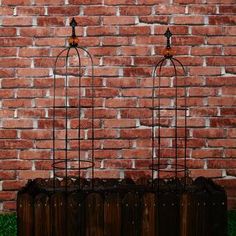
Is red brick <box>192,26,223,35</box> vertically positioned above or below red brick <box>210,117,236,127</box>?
above

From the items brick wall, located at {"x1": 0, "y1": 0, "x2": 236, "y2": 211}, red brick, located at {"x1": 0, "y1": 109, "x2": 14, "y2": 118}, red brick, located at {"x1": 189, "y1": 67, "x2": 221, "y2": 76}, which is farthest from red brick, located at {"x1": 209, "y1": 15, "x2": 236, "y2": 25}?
red brick, located at {"x1": 0, "y1": 109, "x2": 14, "y2": 118}

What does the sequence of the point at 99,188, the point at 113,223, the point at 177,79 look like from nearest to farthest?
the point at 113,223
the point at 99,188
the point at 177,79

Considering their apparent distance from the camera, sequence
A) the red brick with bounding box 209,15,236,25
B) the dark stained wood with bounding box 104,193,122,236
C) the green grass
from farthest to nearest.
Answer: the red brick with bounding box 209,15,236,25 < the green grass < the dark stained wood with bounding box 104,193,122,236

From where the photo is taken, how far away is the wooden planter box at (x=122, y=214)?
2.05 m

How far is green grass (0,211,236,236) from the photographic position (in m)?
2.58

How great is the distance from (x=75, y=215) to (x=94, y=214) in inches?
3.6

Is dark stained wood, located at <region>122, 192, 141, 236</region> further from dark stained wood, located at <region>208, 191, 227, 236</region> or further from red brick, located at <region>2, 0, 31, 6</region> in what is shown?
red brick, located at <region>2, 0, 31, 6</region>

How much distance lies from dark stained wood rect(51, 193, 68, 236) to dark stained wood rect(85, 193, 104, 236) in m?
0.11

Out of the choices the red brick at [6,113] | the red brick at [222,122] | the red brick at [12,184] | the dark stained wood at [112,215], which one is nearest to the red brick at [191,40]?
the red brick at [222,122]

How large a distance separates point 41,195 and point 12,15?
143 cm

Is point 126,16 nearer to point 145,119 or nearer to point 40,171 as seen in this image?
point 145,119

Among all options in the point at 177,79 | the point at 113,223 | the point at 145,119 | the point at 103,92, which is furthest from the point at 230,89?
the point at 113,223

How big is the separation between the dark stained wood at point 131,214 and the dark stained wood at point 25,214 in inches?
17.2

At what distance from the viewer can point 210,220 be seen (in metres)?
2.08
